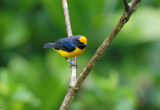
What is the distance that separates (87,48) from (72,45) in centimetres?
268

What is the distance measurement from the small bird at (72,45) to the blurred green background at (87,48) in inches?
64.8

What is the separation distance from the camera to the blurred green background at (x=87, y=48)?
469cm

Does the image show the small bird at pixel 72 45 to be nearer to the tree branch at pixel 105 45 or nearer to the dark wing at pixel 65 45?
the dark wing at pixel 65 45

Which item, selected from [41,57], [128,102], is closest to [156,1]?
[41,57]

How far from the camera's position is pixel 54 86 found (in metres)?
4.32

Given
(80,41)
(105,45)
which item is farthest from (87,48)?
(105,45)

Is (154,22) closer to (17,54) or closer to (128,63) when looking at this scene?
(128,63)

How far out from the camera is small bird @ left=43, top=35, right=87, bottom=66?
256 cm

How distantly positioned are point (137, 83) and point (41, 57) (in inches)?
60.8

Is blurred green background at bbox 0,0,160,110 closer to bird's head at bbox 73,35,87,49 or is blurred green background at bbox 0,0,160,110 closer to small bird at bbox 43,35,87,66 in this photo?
small bird at bbox 43,35,87,66

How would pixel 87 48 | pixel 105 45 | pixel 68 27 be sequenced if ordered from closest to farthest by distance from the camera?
pixel 105 45 → pixel 68 27 → pixel 87 48

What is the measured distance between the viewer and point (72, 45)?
8.71 feet

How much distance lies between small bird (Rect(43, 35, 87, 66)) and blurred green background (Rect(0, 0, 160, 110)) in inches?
64.8

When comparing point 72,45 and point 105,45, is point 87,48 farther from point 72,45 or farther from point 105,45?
point 105,45
